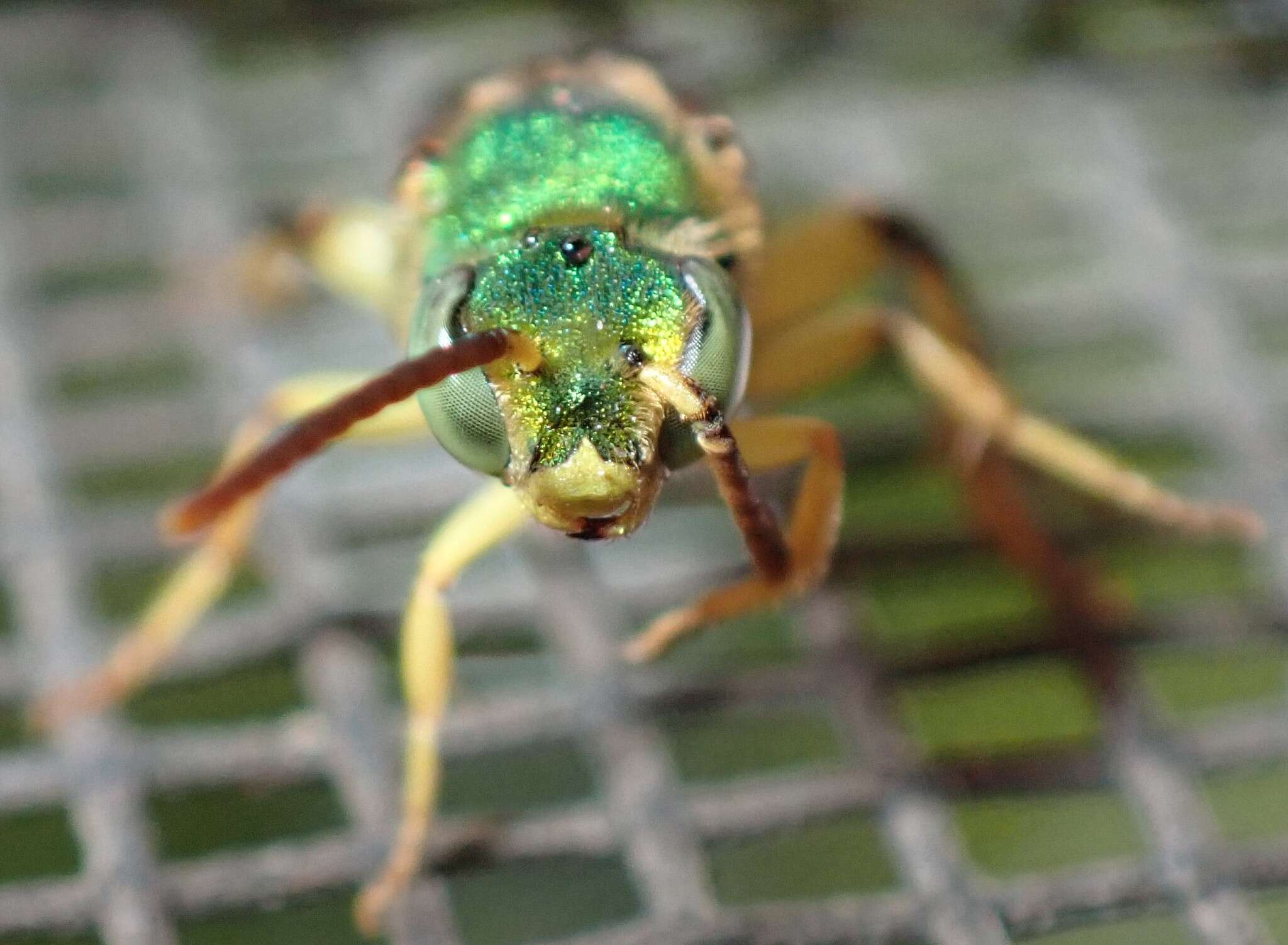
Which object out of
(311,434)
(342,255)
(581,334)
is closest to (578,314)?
(581,334)

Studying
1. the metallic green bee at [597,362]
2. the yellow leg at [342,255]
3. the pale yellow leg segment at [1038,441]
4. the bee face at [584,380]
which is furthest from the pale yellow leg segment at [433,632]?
the pale yellow leg segment at [1038,441]

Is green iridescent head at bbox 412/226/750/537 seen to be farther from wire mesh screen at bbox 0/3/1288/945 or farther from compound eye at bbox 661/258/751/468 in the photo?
wire mesh screen at bbox 0/3/1288/945

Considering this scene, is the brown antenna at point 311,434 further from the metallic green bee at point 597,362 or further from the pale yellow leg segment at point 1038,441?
the pale yellow leg segment at point 1038,441

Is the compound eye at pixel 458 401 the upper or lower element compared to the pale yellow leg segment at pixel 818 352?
lower

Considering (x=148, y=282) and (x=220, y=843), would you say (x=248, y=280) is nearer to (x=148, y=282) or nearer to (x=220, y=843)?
(x=148, y=282)

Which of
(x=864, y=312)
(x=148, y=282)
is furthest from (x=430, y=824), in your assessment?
(x=148, y=282)

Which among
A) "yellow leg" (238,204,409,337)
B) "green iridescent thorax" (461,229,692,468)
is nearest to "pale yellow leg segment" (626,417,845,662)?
"green iridescent thorax" (461,229,692,468)

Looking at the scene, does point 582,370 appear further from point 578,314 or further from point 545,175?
point 545,175
